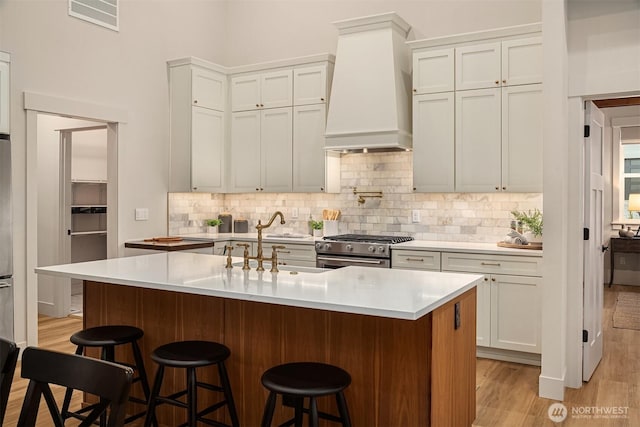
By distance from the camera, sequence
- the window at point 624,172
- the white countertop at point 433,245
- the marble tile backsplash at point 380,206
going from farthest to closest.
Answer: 1. the window at point 624,172
2. the marble tile backsplash at point 380,206
3. the white countertop at point 433,245

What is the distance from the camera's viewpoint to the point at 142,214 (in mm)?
5758

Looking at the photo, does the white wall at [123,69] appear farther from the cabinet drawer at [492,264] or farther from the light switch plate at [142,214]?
the cabinet drawer at [492,264]

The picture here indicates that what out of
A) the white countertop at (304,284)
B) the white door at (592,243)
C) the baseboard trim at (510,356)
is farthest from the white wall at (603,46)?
the baseboard trim at (510,356)

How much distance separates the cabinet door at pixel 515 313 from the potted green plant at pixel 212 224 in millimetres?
3267

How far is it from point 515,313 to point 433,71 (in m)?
2.29

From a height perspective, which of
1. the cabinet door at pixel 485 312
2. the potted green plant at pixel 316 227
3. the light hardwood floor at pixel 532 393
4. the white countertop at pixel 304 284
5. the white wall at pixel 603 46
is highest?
the white wall at pixel 603 46

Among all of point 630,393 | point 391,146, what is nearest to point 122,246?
point 391,146

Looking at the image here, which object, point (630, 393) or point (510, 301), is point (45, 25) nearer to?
point (510, 301)

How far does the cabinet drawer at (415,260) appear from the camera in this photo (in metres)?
4.79

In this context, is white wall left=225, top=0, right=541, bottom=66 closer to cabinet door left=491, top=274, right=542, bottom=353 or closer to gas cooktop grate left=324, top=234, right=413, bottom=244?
gas cooktop grate left=324, top=234, right=413, bottom=244

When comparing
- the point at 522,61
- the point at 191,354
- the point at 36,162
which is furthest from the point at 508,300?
the point at 36,162

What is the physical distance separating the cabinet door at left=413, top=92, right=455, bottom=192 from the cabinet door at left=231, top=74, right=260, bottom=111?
1902mm

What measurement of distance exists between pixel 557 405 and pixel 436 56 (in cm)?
312

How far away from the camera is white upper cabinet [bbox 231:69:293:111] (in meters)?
5.95
